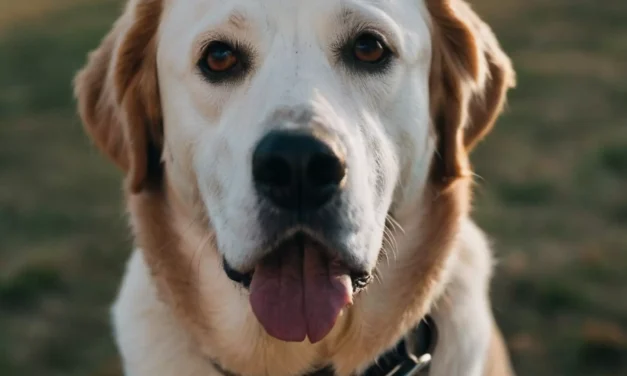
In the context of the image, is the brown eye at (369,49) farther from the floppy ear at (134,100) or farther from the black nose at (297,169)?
the floppy ear at (134,100)

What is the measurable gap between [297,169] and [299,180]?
37 millimetres

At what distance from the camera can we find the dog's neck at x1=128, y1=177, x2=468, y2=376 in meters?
3.10

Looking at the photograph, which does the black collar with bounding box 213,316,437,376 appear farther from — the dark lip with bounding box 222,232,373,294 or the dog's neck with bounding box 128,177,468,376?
the dark lip with bounding box 222,232,373,294

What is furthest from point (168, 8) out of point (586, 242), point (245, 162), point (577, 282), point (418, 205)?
point (586, 242)

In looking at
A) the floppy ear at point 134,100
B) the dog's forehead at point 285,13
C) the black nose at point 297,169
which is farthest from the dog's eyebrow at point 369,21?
the floppy ear at point 134,100

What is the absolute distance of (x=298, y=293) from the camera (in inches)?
107

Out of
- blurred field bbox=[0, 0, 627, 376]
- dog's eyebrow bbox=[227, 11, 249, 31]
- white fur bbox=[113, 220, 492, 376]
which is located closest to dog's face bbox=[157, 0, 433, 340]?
dog's eyebrow bbox=[227, 11, 249, 31]

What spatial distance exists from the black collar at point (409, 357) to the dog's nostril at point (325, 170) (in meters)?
0.89

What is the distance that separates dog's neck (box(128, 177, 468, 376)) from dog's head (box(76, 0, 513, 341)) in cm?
10

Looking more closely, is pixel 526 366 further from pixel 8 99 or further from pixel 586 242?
pixel 8 99

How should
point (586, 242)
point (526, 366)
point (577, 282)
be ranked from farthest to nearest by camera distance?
point (586, 242) < point (577, 282) < point (526, 366)

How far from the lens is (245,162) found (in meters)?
2.59

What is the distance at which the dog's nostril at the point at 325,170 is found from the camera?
246 centimetres

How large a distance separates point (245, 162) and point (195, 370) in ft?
3.25
